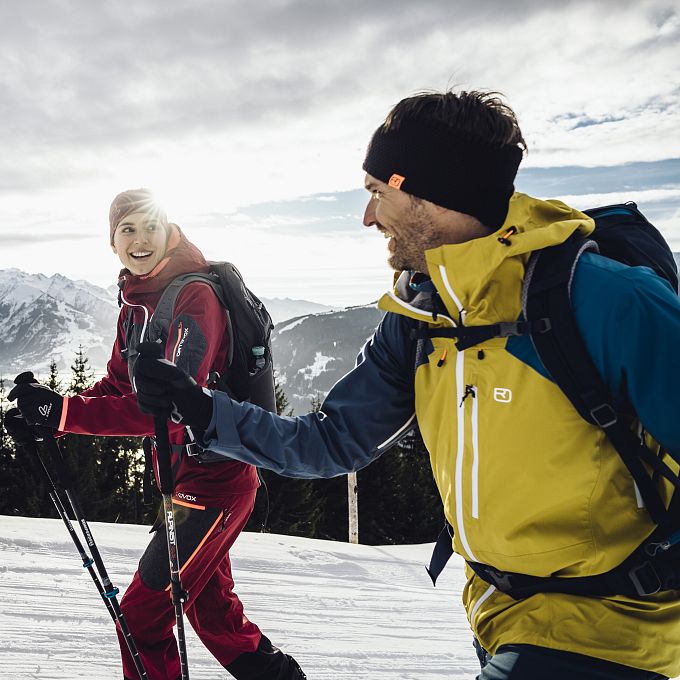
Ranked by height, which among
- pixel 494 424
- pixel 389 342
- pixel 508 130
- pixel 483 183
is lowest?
pixel 494 424

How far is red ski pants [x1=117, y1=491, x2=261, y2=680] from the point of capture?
114 inches

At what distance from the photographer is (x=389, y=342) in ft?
6.97

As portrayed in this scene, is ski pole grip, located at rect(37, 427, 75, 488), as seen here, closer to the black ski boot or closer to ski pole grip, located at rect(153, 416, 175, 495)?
ski pole grip, located at rect(153, 416, 175, 495)

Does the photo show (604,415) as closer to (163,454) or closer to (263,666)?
(163,454)

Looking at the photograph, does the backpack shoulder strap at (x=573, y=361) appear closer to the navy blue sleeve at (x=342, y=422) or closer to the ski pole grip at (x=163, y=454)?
the navy blue sleeve at (x=342, y=422)

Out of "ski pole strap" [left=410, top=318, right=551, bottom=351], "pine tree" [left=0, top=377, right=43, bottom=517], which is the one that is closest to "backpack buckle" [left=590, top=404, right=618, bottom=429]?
"ski pole strap" [left=410, top=318, right=551, bottom=351]

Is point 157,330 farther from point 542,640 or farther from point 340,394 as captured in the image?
point 542,640

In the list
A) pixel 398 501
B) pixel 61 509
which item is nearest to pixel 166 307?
pixel 61 509

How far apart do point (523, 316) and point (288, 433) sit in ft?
3.03

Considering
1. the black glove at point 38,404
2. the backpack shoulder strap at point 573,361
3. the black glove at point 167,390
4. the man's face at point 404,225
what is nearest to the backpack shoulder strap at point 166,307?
the black glove at point 38,404

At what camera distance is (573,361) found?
5.05 ft

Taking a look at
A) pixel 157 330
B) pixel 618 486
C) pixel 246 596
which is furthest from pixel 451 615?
pixel 618 486

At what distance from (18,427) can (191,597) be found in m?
1.17

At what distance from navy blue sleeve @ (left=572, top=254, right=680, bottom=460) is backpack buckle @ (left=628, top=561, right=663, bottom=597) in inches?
12.2
